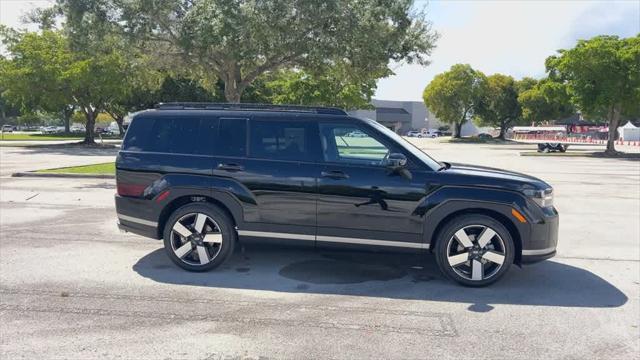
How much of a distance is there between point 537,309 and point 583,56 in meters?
31.1

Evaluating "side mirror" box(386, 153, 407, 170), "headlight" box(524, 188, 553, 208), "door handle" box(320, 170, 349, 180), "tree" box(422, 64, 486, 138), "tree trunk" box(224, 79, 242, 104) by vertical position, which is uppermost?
"tree" box(422, 64, 486, 138)

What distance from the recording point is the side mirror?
17.3ft

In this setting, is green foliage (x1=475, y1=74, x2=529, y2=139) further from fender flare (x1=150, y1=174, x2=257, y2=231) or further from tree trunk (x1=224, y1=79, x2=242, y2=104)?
fender flare (x1=150, y1=174, x2=257, y2=231)

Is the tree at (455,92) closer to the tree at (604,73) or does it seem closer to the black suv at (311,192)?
the tree at (604,73)

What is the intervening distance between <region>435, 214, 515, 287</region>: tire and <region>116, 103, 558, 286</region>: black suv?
0.01m

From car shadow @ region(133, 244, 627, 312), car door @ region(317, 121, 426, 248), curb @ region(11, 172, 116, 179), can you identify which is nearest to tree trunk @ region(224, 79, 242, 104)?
curb @ region(11, 172, 116, 179)

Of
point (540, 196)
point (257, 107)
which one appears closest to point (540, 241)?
point (540, 196)

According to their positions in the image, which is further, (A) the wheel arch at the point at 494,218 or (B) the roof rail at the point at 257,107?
(B) the roof rail at the point at 257,107

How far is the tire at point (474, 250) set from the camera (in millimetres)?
5281

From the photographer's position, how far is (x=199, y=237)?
5742 mm

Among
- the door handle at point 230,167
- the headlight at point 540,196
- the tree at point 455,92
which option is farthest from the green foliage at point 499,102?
the door handle at point 230,167

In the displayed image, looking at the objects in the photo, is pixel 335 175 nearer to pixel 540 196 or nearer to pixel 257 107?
Result: pixel 257 107

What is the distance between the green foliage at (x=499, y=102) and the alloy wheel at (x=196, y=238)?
229 ft

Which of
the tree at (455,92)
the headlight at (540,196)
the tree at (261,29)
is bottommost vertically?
the headlight at (540,196)
